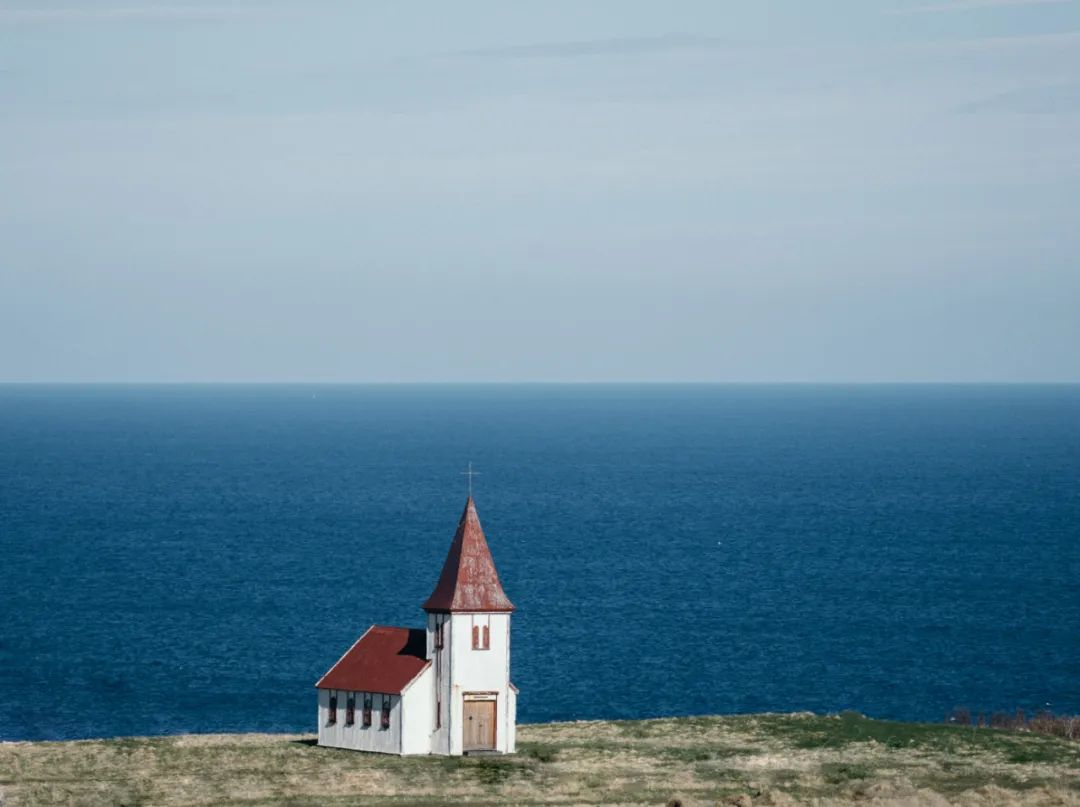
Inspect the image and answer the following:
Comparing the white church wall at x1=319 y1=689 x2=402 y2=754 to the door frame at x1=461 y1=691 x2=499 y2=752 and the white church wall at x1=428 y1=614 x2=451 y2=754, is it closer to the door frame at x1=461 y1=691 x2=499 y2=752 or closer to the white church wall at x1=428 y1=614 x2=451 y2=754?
the white church wall at x1=428 y1=614 x2=451 y2=754

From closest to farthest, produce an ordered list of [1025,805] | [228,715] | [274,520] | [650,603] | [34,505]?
[1025,805] < [228,715] < [650,603] < [274,520] < [34,505]

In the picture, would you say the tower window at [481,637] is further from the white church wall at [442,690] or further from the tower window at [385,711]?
the tower window at [385,711]

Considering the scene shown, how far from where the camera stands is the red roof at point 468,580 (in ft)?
205

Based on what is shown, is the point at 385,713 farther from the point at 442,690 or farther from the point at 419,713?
the point at 442,690

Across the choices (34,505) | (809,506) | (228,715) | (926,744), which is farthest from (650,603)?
(34,505)

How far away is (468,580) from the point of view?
63.0 meters

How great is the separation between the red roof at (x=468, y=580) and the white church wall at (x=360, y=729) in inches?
150

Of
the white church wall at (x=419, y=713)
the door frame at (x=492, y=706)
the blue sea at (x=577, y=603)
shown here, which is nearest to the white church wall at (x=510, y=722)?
the door frame at (x=492, y=706)

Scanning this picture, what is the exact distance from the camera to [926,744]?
6397cm

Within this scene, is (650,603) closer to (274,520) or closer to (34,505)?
(274,520)

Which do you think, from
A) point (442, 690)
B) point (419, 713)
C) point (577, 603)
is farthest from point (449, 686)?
point (577, 603)

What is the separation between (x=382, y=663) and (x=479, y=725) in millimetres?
4165

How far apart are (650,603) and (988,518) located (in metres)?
64.4

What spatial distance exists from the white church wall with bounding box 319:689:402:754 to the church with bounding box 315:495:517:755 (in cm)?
3
